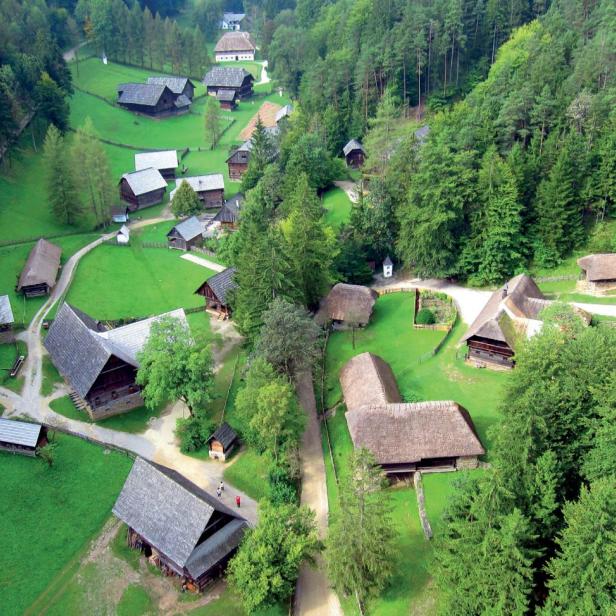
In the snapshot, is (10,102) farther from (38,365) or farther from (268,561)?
(268,561)

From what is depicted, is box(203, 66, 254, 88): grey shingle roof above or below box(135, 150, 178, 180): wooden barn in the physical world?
above

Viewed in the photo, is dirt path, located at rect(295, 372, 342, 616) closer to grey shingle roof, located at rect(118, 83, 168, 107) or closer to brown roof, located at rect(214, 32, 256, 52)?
grey shingle roof, located at rect(118, 83, 168, 107)

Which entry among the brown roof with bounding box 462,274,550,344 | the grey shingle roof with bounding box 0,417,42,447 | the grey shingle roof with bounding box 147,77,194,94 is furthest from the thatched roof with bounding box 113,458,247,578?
the grey shingle roof with bounding box 147,77,194,94

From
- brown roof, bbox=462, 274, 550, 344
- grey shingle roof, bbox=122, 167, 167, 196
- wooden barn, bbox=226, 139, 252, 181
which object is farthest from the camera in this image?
wooden barn, bbox=226, 139, 252, 181

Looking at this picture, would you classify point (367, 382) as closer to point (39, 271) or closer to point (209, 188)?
point (39, 271)

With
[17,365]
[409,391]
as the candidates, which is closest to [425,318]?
[409,391]
